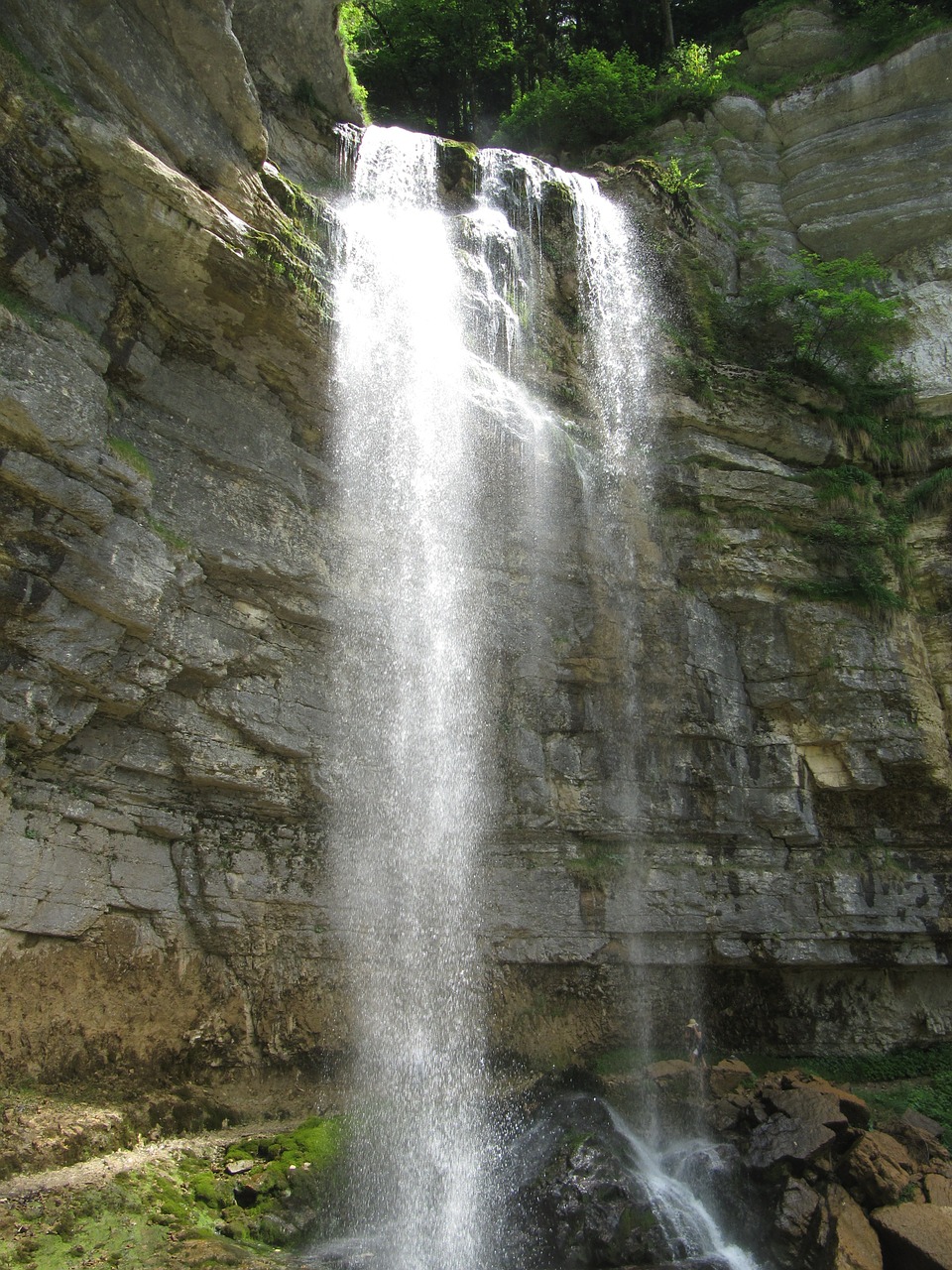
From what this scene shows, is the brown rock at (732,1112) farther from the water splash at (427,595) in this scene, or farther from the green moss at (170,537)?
the green moss at (170,537)

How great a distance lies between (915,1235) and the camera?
7047 millimetres

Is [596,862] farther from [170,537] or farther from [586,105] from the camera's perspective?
[586,105]

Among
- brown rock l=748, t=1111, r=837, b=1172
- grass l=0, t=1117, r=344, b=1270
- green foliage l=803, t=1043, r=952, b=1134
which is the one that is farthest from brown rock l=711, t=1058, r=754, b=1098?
grass l=0, t=1117, r=344, b=1270

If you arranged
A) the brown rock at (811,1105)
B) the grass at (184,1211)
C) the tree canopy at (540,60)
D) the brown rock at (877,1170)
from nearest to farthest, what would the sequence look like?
the grass at (184,1211) < the brown rock at (877,1170) < the brown rock at (811,1105) < the tree canopy at (540,60)

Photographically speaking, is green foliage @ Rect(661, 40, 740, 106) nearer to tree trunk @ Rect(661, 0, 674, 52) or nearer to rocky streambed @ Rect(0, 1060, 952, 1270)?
tree trunk @ Rect(661, 0, 674, 52)

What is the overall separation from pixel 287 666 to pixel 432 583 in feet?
7.64

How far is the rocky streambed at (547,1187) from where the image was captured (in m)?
6.61

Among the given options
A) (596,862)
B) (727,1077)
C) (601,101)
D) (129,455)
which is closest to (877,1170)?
(727,1077)

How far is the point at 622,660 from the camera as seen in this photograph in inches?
476

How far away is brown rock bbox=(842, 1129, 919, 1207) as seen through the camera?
773cm

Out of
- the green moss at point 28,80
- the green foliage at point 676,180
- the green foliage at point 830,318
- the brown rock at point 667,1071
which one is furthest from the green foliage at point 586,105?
the brown rock at point 667,1071

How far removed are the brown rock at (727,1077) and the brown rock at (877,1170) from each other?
1932mm

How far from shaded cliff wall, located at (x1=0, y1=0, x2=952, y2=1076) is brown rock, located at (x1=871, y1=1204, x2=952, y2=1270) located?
3.88 meters

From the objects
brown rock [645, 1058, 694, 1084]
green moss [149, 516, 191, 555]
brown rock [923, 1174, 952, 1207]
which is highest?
green moss [149, 516, 191, 555]
